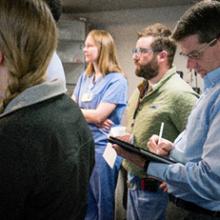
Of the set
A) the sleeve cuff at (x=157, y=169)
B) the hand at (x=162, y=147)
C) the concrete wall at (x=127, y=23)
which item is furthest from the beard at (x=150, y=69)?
the concrete wall at (x=127, y=23)

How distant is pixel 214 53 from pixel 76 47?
277cm

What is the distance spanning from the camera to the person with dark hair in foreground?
0.71 metres

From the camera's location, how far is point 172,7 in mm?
3623

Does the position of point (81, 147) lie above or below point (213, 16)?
below

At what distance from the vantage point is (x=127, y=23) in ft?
12.8

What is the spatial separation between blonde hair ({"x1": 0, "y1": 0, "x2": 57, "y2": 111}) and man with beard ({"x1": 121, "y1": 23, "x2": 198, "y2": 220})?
1.16 m

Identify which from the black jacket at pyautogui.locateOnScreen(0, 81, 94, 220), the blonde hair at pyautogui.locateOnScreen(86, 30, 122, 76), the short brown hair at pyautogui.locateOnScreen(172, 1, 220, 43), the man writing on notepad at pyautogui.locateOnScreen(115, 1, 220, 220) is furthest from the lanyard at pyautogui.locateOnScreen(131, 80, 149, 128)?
the black jacket at pyautogui.locateOnScreen(0, 81, 94, 220)

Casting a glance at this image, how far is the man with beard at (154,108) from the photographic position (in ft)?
6.10

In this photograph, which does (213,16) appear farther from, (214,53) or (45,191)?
(45,191)

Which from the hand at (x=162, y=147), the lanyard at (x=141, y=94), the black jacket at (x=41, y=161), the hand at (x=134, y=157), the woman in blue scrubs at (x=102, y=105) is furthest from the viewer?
the woman in blue scrubs at (x=102, y=105)

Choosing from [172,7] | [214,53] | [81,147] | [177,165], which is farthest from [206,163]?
[172,7]

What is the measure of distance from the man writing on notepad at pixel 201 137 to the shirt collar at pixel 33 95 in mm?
633

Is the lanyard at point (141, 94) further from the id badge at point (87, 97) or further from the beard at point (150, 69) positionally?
the id badge at point (87, 97)

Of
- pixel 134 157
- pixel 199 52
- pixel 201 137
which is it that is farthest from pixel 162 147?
pixel 199 52
